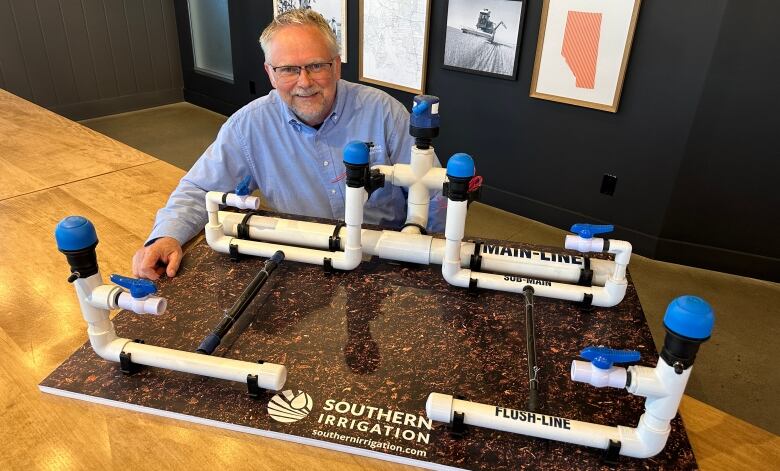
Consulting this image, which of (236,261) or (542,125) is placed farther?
(542,125)

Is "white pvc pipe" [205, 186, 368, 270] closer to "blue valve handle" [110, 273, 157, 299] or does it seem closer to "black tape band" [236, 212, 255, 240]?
"black tape band" [236, 212, 255, 240]

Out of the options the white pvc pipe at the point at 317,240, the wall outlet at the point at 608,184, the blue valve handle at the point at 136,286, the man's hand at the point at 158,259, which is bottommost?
the wall outlet at the point at 608,184

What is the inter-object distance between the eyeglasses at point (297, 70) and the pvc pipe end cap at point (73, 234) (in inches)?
35.2

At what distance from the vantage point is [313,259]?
1380 millimetres

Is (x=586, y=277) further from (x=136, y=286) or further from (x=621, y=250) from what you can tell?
(x=136, y=286)

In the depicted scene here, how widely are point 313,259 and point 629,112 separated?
235 cm

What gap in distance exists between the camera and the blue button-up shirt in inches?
70.1

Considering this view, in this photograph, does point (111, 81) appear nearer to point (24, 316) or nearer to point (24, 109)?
point (24, 109)

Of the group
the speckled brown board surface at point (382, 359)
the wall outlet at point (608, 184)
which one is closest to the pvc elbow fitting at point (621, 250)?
the speckled brown board surface at point (382, 359)

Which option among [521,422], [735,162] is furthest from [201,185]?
[735,162]

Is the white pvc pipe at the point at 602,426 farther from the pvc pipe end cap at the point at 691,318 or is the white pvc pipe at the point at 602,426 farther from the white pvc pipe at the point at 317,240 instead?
the white pvc pipe at the point at 317,240

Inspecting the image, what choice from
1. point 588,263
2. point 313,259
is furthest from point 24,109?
point 588,263

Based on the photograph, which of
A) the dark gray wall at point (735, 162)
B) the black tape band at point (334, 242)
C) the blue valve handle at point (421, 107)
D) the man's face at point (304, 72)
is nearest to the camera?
the blue valve handle at point (421, 107)

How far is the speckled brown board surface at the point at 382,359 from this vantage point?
921 mm
